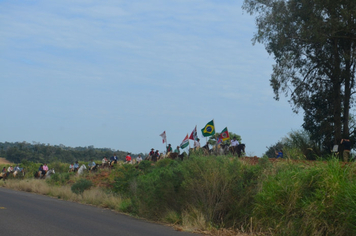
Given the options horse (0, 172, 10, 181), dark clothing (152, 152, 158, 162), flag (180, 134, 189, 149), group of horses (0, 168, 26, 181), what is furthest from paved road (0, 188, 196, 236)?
horse (0, 172, 10, 181)

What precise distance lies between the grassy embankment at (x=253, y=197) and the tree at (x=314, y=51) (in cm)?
1721

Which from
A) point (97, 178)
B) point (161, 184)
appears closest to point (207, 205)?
point (161, 184)

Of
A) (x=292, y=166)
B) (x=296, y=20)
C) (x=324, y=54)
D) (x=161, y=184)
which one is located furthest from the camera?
(x=324, y=54)

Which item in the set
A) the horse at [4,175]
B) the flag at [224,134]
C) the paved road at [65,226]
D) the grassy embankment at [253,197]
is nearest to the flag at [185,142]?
the flag at [224,134]

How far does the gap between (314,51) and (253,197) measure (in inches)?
896

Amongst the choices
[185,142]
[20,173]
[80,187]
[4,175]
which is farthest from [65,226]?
[20,173]

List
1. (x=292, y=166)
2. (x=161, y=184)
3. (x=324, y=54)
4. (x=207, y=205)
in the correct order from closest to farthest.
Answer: (x=292, y=166) → (x=207, y=205) → (x=161, y=184) → (x=324, y=54)

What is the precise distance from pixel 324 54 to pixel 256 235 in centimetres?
2413

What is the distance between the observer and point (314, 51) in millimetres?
32219

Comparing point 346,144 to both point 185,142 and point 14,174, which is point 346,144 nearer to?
point 185,142

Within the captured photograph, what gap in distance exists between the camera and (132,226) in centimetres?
1273

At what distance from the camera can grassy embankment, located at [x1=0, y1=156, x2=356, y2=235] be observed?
972 centimetres

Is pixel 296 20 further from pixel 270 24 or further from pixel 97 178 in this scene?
pixel 97 178

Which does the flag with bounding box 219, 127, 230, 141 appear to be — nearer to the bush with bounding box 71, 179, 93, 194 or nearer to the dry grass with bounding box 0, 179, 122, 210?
the dry grass with bounding box 0, 179, 122, 210
